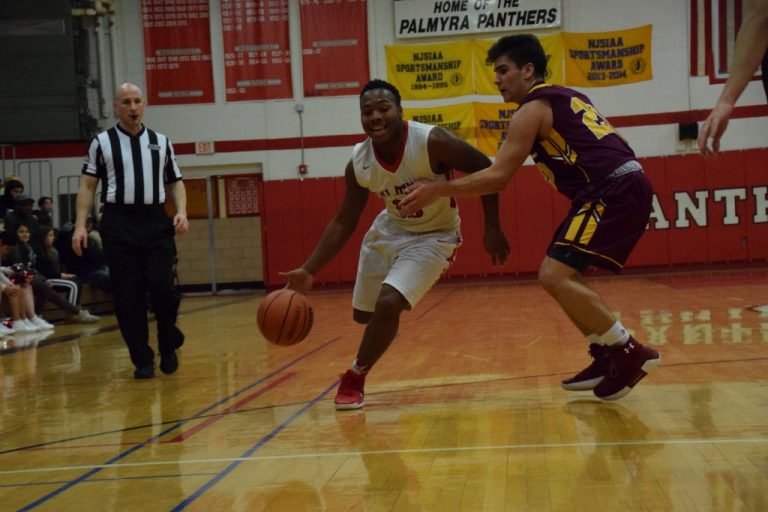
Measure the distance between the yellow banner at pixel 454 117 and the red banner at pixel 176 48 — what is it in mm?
3926

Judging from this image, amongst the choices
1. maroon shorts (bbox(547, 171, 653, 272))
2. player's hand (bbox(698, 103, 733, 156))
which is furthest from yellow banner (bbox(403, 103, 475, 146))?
player's hand (bbox(698, 103, 733, 156))

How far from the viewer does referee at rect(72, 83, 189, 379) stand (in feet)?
20.2

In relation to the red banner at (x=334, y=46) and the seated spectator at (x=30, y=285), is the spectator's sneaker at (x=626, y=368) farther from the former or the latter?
the red banner at (x=334, y=46)

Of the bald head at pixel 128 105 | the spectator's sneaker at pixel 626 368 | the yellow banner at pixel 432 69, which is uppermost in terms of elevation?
the yellow banner at pixel 432 69

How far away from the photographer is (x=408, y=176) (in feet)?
15.6

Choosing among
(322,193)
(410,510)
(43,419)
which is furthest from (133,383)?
(322,193)

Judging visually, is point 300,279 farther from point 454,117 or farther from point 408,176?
point 454,117

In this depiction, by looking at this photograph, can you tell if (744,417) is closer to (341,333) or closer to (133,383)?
(133,383)

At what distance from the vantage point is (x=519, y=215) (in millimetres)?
16938

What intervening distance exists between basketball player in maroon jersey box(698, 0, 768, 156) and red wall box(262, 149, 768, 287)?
14.0 m

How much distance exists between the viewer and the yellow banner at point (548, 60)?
16781mm

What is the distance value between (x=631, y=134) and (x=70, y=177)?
1023cm

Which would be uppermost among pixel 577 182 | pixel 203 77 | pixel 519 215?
pixel 203 77

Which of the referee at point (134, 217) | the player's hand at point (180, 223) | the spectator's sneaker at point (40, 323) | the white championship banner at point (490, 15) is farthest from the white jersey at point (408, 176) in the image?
the white championship banner at point (490, 15)
